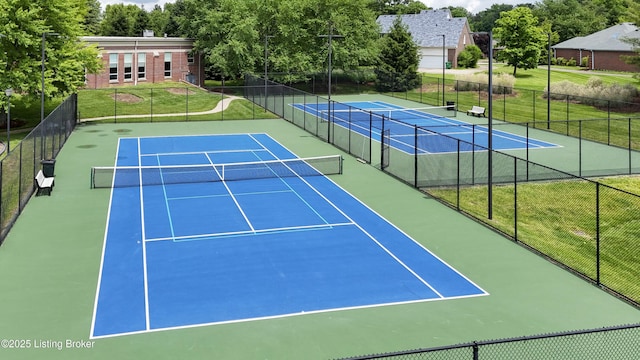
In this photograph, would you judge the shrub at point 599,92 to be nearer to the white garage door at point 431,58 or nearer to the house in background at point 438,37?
the house in background at point 438,37

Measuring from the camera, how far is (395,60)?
229ft

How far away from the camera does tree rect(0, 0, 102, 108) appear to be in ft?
123

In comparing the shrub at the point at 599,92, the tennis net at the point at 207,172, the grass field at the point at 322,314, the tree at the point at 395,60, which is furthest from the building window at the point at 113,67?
the grass field at the point at 322,314

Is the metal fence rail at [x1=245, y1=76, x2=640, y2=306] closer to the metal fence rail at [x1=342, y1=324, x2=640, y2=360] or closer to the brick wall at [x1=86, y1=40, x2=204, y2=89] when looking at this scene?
the metal fence rail at [x1=342, y1=324, x2=640, y2=360]

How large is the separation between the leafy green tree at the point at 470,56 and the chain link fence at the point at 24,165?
2640 inches

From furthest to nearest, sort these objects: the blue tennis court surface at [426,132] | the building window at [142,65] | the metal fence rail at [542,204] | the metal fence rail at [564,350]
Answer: the building window at [142,65] < the blue tennis court surface at [426,132] < the metal fence rail at [542,204] < the metal fence rail at [564,350]

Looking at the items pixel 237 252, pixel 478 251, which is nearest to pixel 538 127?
pixel 478 251

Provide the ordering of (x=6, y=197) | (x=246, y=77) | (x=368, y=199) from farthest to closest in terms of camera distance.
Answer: (x=246, y=77)
(x=368, y=199)
(x=6, y=197)

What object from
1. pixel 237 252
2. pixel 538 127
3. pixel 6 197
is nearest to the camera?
pixel 237 252

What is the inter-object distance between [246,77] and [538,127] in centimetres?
2782

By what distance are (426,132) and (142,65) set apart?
40.4 meters

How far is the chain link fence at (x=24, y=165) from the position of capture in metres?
20.4

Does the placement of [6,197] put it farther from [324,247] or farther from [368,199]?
[368,199]

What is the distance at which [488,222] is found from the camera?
70.2 feet
